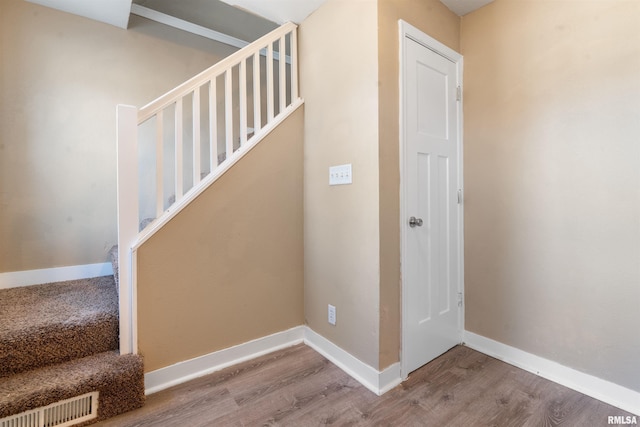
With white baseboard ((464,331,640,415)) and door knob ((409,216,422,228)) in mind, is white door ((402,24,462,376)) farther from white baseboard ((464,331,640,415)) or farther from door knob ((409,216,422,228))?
white baseboard ((464,331,640,415))

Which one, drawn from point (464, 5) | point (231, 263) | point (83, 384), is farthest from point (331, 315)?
point (464, 5)

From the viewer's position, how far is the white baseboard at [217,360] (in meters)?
1.56

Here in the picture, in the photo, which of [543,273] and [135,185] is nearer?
[135,185]

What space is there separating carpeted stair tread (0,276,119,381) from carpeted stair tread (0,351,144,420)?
50 mm

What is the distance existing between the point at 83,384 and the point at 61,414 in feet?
0.47

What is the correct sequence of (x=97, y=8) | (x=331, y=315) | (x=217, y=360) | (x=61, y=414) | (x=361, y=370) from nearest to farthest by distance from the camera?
1. (x=61, y=414)
2. (x=361, y=370)
3. (x=217, y=360)
4. (x=331, y=315)
5. (x=97, y=8)

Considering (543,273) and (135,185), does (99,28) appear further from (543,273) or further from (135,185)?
(543,273)

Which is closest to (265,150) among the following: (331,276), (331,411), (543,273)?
(331,276)

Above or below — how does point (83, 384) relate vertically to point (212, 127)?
below

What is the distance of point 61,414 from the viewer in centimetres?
127

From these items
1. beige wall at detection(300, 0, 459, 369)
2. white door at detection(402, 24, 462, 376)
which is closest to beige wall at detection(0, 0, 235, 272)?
beige wall at detection(300, 0, 459, 369)

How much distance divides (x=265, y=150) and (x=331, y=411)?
1567mm

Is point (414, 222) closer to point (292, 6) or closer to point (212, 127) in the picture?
point (212, 127)

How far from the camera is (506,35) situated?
71.1 inches
